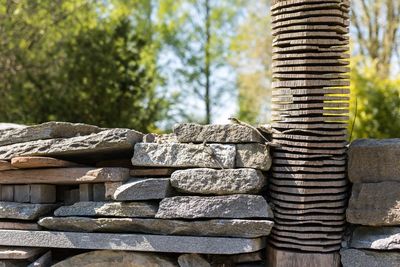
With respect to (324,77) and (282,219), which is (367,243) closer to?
(282,219)

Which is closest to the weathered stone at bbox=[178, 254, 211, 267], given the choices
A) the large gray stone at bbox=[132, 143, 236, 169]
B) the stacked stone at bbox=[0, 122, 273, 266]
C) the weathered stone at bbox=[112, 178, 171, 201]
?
the stacked stone at bbox=[0, 122, 273, 266]

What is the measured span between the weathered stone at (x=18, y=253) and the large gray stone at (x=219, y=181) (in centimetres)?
99

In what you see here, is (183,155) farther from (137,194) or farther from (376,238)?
(376,238)

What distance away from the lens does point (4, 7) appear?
7.39 meters

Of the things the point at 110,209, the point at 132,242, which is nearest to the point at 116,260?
the point at 132,242

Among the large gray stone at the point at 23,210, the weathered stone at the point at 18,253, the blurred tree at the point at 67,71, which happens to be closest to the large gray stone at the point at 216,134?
the large gray stone at the point at 23,210

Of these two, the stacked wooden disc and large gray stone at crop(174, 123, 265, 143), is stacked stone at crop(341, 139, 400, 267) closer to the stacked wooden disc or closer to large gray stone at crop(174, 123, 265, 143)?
the stacked wooden disc

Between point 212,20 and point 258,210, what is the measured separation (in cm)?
1366

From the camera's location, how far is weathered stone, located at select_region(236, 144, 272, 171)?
9.70 ft

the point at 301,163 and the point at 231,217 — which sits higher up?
the point at 301,163

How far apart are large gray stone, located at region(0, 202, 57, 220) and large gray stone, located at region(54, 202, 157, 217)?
10cm

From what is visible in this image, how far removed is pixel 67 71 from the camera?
27.7 feet

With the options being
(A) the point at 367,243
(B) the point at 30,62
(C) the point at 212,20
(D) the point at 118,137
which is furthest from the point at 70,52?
(C) the point at 212,20

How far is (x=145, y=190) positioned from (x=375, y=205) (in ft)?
4.11
